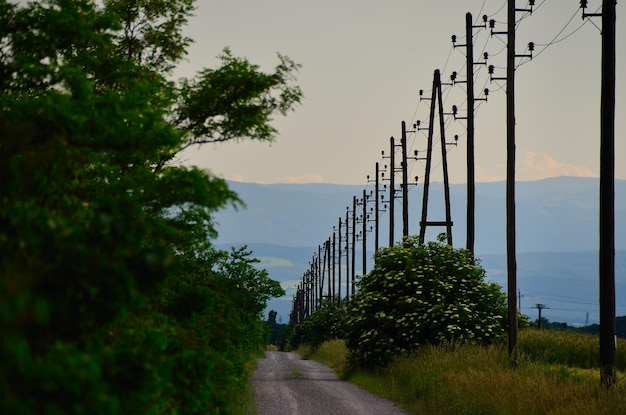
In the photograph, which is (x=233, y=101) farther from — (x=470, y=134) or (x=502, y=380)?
(x=470, y=134)

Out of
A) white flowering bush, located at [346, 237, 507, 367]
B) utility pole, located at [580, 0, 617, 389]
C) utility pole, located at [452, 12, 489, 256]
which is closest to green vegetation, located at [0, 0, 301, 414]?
utility pole, located at [580, 0, 617, 389]

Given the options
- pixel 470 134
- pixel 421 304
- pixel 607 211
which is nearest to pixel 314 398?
pixel 421 304

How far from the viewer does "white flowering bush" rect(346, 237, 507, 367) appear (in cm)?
3136

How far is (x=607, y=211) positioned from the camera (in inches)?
782

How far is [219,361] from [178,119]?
14.6ft

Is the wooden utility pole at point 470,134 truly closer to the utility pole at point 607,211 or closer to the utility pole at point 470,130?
the utility pole at point 470,130

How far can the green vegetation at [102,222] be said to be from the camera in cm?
591

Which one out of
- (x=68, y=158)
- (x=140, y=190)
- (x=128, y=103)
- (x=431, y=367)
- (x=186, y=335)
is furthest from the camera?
(x=431, y=367)

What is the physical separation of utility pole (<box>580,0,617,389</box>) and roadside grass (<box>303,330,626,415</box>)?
67cm

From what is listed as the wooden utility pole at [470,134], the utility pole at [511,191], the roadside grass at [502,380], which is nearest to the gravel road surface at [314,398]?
the roadside grass at [502,380]

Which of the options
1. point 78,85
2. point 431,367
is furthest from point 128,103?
point 431,367

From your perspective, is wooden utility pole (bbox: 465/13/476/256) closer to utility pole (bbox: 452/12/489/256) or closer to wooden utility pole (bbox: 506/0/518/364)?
utility pole (bbox: 452/12/489/256)

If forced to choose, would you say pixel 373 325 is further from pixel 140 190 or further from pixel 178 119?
pixel 140 190

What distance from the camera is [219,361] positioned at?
1444 centimetres
